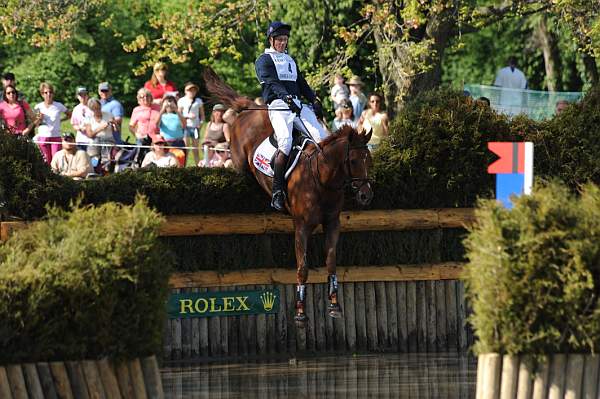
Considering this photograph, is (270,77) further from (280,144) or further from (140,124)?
(140,124)

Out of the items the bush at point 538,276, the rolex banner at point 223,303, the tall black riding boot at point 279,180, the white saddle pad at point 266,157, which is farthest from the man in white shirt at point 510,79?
the bush at point 538,276

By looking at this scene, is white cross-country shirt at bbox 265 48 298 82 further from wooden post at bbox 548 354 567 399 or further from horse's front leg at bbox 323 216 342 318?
wooden post at bbox 548 354 567 399

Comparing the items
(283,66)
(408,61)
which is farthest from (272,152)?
(408,61)

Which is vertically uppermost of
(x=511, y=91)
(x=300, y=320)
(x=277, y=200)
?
(x=511, y=91)

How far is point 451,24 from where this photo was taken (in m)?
20.0

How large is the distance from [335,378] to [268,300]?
160cm

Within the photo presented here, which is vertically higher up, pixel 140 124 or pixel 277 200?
pixel 140 124

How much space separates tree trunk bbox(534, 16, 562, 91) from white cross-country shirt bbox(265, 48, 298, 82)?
17.1 m

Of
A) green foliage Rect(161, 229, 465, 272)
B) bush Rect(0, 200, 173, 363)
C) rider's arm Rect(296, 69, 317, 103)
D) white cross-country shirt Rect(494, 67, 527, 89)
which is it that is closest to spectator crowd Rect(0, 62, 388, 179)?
rider's arm Rect(296, 69, 317, 103)

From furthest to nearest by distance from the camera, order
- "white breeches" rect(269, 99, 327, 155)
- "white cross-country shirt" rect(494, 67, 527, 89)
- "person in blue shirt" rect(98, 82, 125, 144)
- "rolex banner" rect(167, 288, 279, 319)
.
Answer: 1. "white cross-country shirt" rect(494, 67, 527, 89)
2. "person in blue shirt" rect(98, 82, 125, 144)
3. "rolex banner" rect(167, 288, 279, 319)
4. "white breeches" rect(269, 99, 327, 155)

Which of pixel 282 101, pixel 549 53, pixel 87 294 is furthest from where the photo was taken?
pixel 549 53

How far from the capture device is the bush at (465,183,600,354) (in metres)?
8.80

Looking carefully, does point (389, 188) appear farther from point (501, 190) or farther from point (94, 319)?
point (94, 319)

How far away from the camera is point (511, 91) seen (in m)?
24.6
